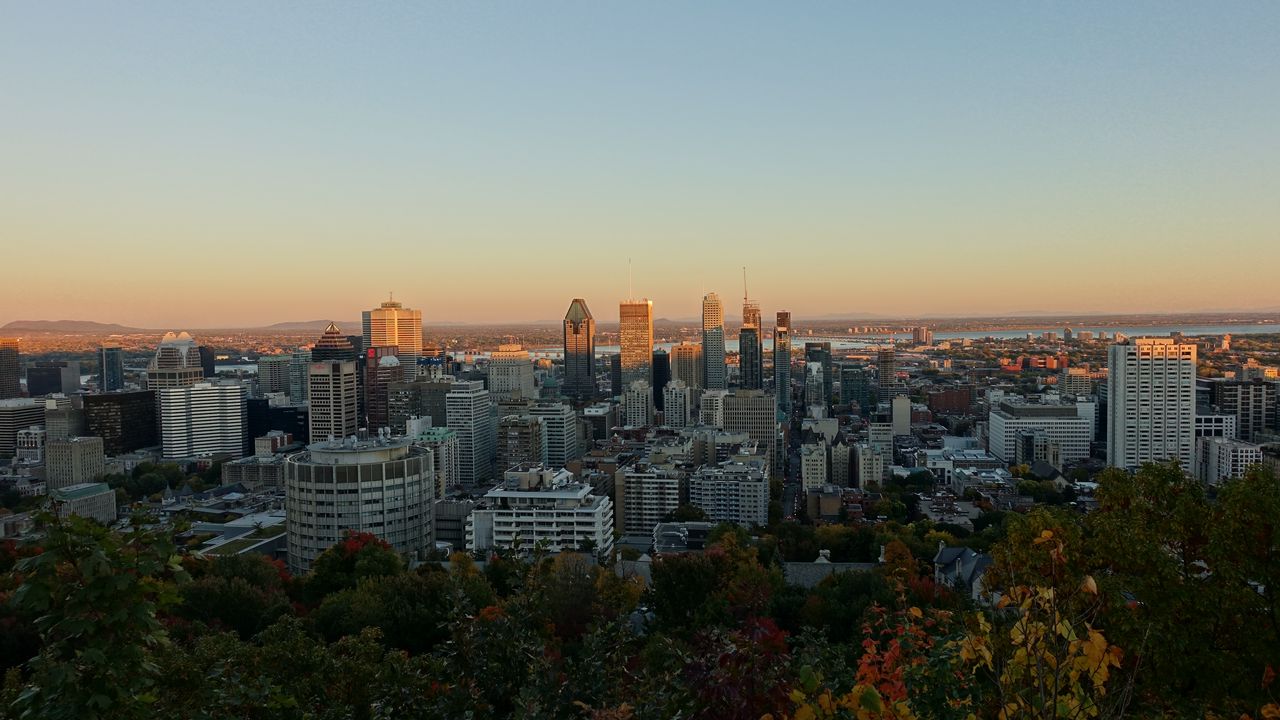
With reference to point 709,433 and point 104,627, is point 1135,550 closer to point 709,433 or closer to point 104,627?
point 104,627

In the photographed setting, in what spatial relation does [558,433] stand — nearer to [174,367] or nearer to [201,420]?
[201,420]

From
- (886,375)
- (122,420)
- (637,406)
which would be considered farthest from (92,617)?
(886,375)

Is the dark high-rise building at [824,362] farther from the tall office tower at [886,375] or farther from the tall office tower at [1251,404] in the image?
the tall office tower at [1251,404]

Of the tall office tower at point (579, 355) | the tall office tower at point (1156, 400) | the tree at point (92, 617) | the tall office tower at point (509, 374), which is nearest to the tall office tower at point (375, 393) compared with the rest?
the tall office tower at point (509, 374)

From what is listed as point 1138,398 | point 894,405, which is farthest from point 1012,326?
point 1138,398

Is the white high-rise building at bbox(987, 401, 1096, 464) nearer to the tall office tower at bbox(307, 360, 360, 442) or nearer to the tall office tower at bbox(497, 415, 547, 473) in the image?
the tall office tower at bbox(497, 415, 547, 473)

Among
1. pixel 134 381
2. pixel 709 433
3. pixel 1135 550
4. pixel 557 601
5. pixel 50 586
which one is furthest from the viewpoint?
pixel 134 381
